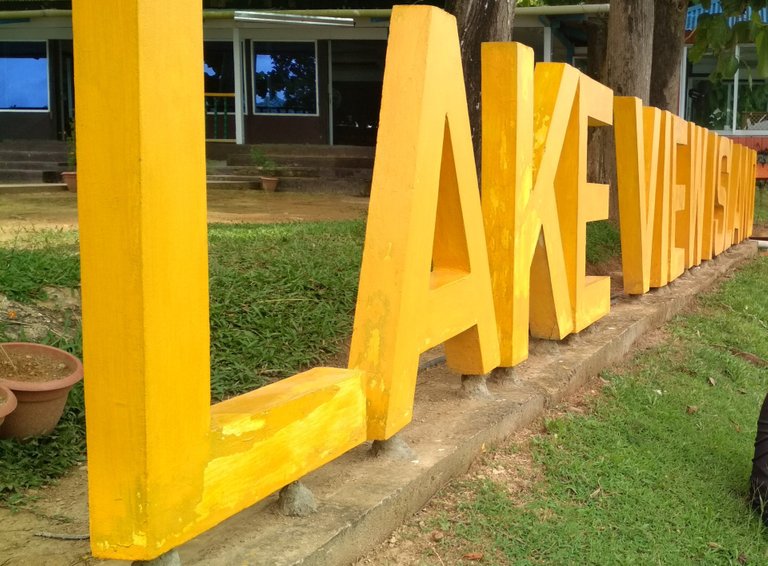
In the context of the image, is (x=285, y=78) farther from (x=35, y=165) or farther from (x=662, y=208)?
(x=662, y=208)

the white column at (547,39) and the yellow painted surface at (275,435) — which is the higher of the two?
the white column at (547,39)

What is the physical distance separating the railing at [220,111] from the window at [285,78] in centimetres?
59

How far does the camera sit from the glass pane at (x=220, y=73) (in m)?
17.7

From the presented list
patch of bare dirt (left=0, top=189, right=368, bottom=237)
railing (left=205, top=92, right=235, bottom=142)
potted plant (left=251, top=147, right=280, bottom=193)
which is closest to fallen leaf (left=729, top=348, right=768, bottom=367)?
patch of bare dirt (left=0, top=189, right=368, bottom=237)

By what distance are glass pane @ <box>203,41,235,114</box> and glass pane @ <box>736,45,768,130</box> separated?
36.5 feet

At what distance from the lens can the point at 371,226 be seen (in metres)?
2.64

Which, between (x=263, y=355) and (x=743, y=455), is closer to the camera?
(x=743, y=455)

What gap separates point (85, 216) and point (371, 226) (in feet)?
3.70

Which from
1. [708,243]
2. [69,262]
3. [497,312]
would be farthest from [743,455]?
[708,243]

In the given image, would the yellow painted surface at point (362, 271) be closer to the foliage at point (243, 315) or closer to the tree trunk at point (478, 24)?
the foliage at point (243, 315)

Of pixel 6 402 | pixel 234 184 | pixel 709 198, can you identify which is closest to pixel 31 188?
pixel 234 184

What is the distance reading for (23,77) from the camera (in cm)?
1823

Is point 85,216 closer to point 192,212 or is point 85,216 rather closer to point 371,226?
point 192,212

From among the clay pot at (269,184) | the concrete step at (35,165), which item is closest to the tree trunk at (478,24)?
the clay pot at (269,184)
